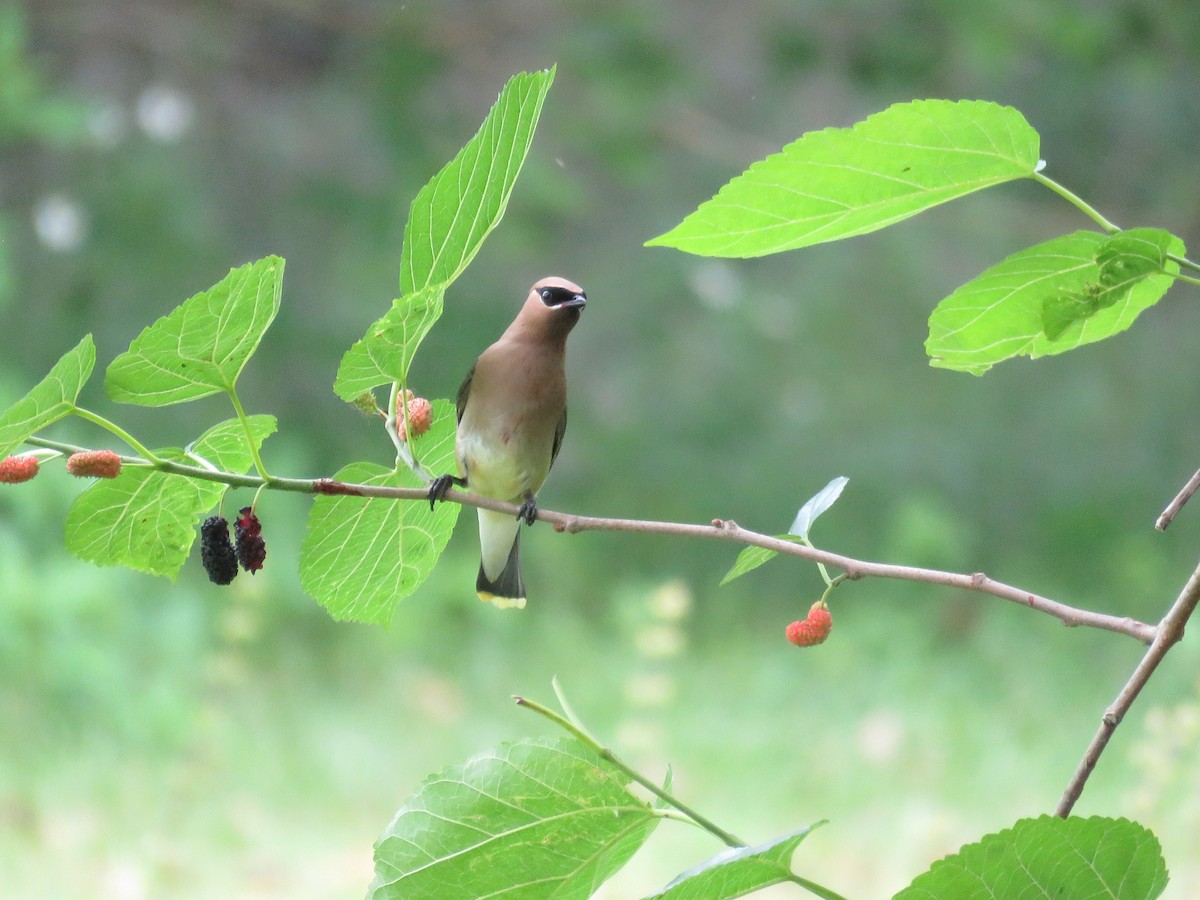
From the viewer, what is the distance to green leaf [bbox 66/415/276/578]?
62 cm

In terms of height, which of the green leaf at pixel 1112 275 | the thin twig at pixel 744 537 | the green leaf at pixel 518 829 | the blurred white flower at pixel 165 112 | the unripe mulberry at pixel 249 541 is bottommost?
the blurred white flower at pixel 165 112

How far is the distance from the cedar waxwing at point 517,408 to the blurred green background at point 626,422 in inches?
52.8

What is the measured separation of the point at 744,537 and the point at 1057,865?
160 millimetres

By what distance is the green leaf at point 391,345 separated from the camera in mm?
564

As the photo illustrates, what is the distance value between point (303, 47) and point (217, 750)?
268cm

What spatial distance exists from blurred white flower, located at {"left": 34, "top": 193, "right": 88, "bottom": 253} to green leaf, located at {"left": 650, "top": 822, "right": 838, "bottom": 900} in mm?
3970

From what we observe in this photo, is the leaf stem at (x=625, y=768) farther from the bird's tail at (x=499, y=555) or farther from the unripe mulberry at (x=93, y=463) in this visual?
the bird's tail at (x=499, y=555)

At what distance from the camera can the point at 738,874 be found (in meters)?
0.48

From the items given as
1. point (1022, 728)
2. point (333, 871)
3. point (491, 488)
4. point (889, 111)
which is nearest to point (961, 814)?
point (1022, 728)

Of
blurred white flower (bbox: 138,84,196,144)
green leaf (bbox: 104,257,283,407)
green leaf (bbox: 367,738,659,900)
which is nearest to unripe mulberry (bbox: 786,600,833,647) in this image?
green leaf (bbox: 367,738,659,900)

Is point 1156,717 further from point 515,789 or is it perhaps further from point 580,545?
point 580,545

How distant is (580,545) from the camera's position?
485cm

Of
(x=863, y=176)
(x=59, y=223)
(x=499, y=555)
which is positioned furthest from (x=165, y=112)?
(x=863, y=176)

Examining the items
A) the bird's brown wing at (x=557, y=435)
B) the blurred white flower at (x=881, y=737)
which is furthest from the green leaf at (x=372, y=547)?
the blurred white flower at (x=881, y=737)
